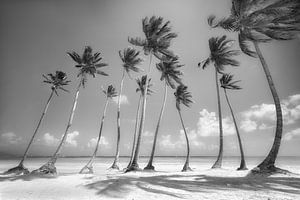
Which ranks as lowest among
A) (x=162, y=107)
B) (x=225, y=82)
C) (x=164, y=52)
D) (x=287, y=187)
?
(x=287, y=187)

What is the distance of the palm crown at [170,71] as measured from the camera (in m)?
28.5

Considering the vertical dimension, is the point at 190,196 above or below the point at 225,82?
below

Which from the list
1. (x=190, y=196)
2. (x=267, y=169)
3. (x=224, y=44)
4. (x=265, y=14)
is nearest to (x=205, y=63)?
(x=224, y=44)

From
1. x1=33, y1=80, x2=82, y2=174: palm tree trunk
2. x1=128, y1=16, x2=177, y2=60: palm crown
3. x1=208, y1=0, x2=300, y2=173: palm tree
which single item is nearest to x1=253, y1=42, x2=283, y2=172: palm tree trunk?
x1=208, y1=0, x2=300, y2=173: palm tree

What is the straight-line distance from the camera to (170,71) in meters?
28.7

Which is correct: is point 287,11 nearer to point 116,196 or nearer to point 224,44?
point 224,44

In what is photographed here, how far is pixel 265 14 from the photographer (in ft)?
50.1

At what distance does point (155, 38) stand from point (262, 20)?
10917mm

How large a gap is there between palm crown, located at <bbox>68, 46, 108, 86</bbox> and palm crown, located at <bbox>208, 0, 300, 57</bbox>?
1482 cm

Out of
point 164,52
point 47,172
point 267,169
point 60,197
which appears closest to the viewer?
point 60,197

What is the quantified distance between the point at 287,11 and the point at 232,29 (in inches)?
176

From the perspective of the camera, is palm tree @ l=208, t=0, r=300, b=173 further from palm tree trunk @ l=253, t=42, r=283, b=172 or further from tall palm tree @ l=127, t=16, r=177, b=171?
tall palm tree @ l=127, t=16, r=177, b=171

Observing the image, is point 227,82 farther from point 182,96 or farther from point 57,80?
point 57,80

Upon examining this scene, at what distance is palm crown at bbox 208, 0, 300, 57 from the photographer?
1398 cm
